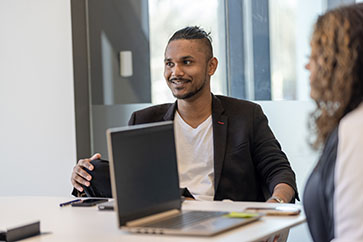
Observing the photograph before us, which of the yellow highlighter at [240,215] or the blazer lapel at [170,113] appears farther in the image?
the blazer lapel at [170,113]

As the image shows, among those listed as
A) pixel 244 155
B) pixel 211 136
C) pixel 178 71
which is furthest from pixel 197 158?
pixel 178 71

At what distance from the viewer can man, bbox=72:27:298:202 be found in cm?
303

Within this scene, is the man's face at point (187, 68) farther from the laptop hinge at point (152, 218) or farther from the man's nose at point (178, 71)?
the laptop hinge at point (152, 218)

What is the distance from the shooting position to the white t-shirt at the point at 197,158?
3057 millimetres

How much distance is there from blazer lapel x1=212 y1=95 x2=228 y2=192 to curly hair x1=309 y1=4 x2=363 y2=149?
1.16 meters

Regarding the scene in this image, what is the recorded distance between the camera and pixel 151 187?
207 cm

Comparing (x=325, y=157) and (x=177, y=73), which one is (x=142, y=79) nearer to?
(x=177, y=73)

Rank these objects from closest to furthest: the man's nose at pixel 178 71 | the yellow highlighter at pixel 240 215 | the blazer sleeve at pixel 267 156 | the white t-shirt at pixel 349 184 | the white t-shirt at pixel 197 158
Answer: the white t-shirt at pixel 349 184 → the yellow highlighter at pixel 240 215 → the blazer sleeve at pixel 267 156 → the white t-shirt at pixel 197 158 → the man's nose at pixel 178 71

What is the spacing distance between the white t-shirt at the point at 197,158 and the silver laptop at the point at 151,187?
2.82 ft

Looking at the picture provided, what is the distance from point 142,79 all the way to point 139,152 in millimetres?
2434

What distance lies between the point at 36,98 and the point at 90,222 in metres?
2.54

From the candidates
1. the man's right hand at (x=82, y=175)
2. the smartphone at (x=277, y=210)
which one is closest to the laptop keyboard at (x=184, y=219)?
the smartphone at (x=277, y=210)

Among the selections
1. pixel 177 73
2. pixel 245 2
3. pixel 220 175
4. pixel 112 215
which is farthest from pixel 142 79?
pixel 112 215

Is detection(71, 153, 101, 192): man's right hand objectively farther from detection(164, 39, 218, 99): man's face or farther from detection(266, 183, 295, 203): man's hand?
detection(266, 183, 295, 203): man's hand
